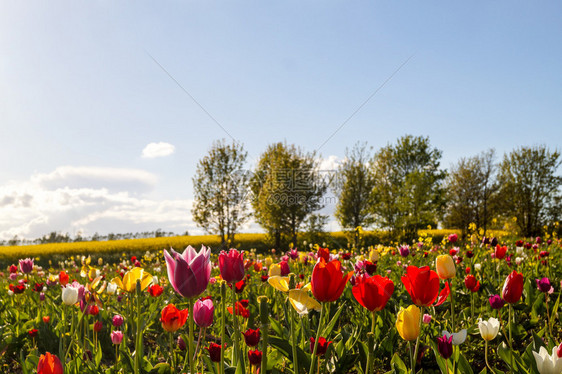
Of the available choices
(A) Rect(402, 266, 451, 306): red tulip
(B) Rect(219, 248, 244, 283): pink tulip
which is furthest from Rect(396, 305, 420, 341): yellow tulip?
(B) Rect(219, 248, 244, 283): pink tulip

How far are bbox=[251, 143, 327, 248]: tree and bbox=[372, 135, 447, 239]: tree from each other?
460 cm

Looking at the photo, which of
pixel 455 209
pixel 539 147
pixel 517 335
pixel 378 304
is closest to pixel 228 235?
pixel 455 209

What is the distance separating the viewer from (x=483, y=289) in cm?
430

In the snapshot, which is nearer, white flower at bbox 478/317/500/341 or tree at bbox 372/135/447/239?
white flower at bbox 478/317/500/341

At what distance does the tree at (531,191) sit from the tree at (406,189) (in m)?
4.85

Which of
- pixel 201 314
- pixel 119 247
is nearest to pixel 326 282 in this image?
pixel 201 314

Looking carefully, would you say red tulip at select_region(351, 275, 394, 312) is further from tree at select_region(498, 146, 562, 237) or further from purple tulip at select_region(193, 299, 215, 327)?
tree at select_region(498, 146, 562, 237)

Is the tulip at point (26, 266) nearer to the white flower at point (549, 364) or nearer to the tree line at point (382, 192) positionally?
the white flower at point (549, 364)

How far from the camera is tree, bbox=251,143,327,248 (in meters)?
20.8

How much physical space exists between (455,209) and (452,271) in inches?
1145

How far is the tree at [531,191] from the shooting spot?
2630cm

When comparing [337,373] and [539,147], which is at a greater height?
[539,147]

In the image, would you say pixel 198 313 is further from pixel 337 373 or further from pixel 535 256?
pixel 535 256

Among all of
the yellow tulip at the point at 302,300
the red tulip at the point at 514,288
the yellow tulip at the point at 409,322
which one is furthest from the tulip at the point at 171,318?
the red tulip at the point at 514,288
